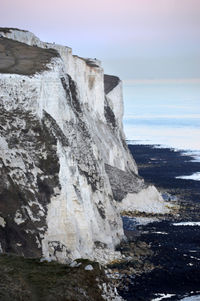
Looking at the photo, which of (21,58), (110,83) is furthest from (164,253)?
(110,83)

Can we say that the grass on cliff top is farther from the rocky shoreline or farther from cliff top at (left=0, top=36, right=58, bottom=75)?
cliff top at (left=0, top=36, right=58, bottom=75)

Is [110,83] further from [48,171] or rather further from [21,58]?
[48,171]

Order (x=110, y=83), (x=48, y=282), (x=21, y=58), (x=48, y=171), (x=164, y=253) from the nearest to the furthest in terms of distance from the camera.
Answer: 1. (x=48, y=282)
2. (x=48, y=171)
3. (x=164, y=253)
4. (x=21, y=58)
5. (x=110, y=83)

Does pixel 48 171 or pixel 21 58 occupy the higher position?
pixel 21 58

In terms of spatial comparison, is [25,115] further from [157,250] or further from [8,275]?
[8,275]

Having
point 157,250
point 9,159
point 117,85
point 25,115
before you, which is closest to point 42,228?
point 9,159

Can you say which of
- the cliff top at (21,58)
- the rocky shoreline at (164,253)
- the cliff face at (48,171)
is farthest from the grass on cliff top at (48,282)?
the cliff top at (21,58)
